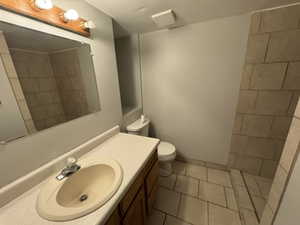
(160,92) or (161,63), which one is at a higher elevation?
(161,63)

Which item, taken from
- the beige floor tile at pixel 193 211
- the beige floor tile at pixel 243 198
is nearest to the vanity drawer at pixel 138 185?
the beige floor tile at pixel 193 211

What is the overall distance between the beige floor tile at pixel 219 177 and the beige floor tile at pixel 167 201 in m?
0.60

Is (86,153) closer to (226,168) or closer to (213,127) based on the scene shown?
(213,127)

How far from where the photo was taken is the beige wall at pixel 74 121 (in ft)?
2.36

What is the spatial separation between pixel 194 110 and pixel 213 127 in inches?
14.2

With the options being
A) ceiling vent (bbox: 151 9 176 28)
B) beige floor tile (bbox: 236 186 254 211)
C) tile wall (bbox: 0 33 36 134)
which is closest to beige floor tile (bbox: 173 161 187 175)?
beige floor tile (bbox: 236 186 254 211)

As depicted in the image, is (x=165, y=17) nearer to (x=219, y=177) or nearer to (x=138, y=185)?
(x=138, y=185)

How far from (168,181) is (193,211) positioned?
1.54 ft

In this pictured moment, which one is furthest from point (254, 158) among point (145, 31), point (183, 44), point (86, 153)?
point (145, 31)

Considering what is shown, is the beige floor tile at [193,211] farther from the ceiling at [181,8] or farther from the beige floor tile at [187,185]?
the ceiling at [181,8]

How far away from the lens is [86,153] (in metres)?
1.13

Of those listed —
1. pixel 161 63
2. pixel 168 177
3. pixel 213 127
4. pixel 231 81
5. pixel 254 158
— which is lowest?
pixel 168 177

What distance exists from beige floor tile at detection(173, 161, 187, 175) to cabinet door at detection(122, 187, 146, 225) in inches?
40.4

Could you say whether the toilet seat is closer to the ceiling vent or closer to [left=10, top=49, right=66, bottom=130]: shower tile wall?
[left=10, top=49, right=66, bottom=130]: shower tile wall
